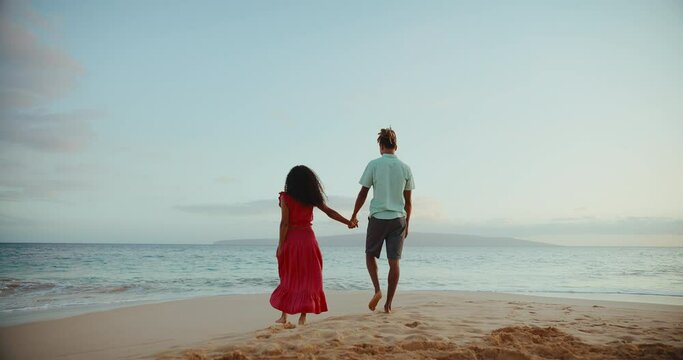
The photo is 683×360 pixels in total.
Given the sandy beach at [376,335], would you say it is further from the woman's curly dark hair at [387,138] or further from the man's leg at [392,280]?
the woman's curly dark hair at [387,138]

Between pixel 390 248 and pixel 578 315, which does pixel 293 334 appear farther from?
pixel 578 315

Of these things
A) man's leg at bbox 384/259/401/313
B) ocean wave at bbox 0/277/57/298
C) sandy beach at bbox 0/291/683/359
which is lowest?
ocean wave at bbox 0/277/57/298

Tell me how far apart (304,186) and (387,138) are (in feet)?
4.05

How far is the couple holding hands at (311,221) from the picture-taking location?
16.2 ft

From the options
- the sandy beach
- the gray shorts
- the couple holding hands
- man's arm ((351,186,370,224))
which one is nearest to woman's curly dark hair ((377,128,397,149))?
the couple holding hands

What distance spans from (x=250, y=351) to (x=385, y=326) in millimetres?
1430

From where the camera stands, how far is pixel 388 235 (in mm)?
5309

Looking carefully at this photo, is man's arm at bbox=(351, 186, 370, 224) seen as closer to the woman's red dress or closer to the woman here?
the woman

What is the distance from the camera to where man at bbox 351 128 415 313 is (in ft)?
17.2

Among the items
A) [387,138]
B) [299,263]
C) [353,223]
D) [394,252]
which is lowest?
[299,263]

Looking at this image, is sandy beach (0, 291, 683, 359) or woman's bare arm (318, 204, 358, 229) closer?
sandy beach (0, 291, 683, 359)

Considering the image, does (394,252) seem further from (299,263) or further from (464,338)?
(464,338)

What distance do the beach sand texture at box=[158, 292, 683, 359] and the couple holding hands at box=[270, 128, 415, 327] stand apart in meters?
0.47

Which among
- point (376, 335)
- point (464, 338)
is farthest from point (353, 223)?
point (464, 338)
